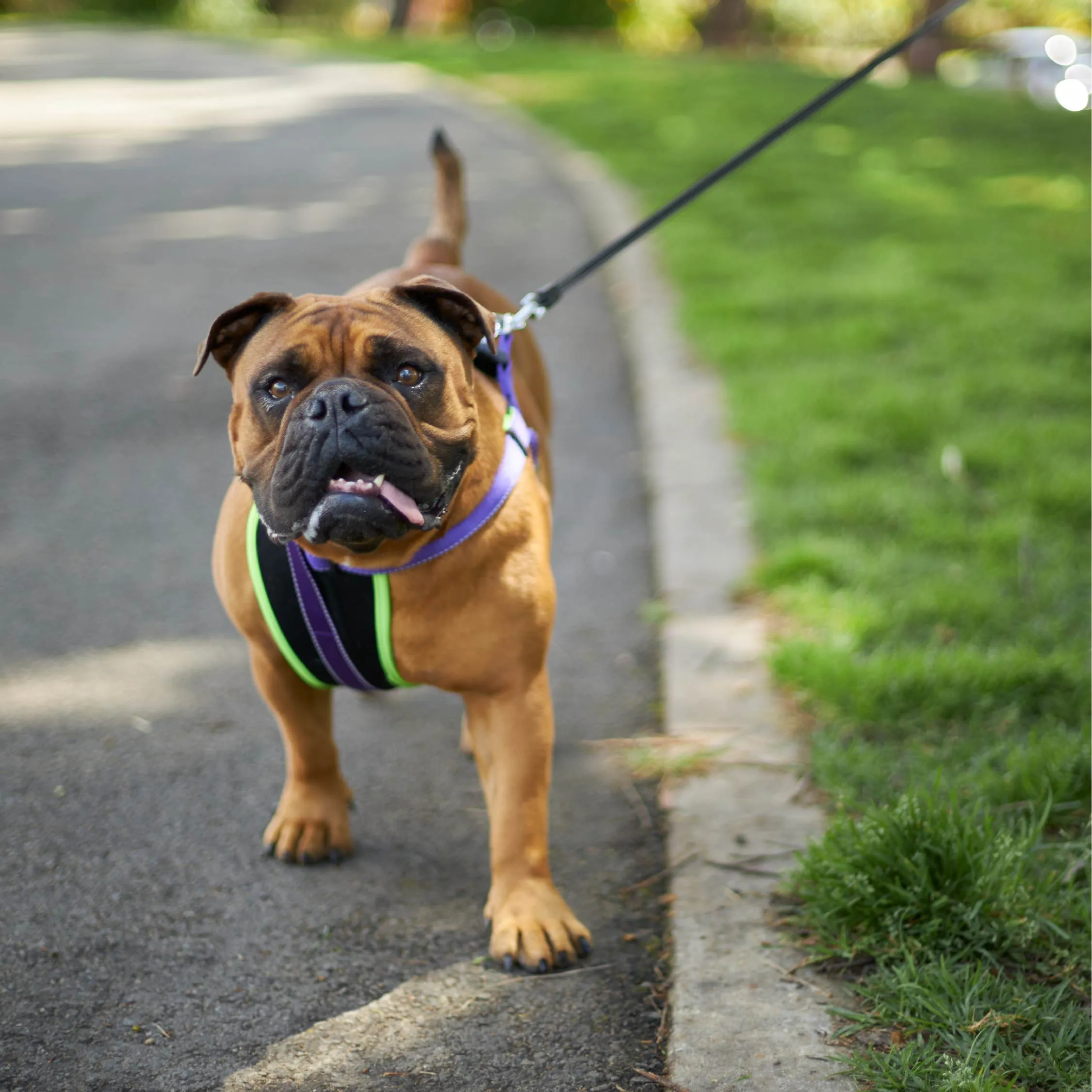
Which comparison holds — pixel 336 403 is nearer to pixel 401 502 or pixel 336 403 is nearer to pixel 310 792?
pixel 401 502

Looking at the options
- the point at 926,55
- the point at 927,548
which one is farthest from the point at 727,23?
the point at 927,548

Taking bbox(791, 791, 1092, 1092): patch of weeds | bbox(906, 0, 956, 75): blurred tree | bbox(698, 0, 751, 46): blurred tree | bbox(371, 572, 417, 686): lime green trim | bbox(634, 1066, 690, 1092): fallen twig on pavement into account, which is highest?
bbox(698, 0, 751, 46): blurred tree

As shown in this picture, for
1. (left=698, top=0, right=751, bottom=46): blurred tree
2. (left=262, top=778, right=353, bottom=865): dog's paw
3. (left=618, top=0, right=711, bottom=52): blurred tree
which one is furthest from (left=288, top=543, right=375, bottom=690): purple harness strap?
(left=618, top=0, right=711, bottom=52): blurred tree

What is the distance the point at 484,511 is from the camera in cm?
250

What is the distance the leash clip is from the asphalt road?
3.79 ft

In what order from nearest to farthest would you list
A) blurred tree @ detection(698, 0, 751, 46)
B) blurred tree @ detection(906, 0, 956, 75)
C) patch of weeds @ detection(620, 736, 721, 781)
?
patch of weeds @ detection(620, 736, 721, 781)
blurred tree @ detection(906, 0, 956, 75)
blurred tree @ detection(698, 0, 751, 46)

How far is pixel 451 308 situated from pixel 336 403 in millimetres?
397

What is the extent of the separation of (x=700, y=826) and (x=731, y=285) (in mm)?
4833

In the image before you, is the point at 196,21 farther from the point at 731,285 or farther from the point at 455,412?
the point at 455,412

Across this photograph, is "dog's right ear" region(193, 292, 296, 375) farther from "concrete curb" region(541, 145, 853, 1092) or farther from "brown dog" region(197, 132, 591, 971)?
"concrete curb" region(541, 145, 853, 1092)

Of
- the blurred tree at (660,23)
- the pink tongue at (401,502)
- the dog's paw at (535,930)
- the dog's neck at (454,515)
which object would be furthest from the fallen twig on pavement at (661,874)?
the blurred tree at (660,23)

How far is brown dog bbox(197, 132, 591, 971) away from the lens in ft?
7.18

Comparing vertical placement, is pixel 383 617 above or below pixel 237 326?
below

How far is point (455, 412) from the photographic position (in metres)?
2.35
